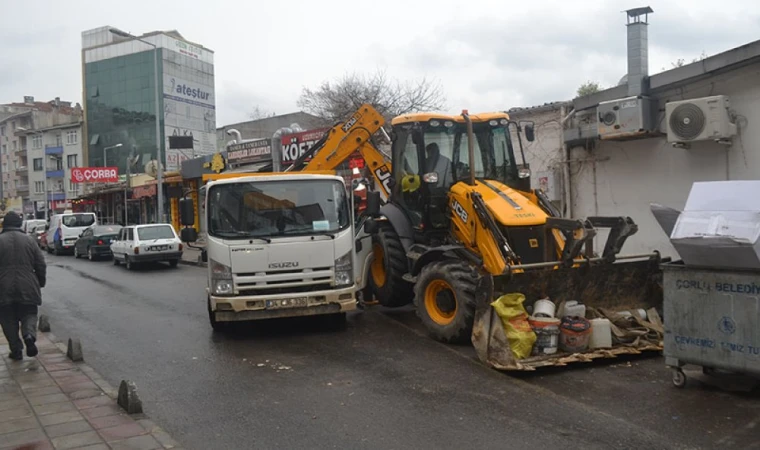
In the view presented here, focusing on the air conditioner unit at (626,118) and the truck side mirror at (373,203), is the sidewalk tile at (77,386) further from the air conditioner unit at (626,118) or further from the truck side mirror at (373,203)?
the air conditioner unit at (626,118)

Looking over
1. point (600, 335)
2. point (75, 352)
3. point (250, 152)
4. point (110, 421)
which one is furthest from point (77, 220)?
point (600, 335)

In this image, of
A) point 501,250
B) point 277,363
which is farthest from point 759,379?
point 277,363

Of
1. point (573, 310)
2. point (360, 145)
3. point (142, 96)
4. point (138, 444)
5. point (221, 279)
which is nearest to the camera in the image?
point (138, 444)

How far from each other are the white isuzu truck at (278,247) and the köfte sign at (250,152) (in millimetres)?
18290

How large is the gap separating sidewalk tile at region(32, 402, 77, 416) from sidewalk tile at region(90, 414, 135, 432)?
18.0 inches

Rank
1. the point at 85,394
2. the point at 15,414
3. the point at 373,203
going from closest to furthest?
the point at 15,414 < the point at 85,394 < the point at 373,203

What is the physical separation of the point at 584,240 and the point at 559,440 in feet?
10.8

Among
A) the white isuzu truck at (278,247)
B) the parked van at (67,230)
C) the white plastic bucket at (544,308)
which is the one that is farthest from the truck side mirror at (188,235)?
the parked van at (67,230)

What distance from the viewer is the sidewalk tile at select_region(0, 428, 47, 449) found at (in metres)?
4.91

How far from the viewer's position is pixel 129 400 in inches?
223

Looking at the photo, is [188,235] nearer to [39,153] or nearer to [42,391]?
[42,391]

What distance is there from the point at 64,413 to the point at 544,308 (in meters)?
5.07

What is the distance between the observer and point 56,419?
17.9ft

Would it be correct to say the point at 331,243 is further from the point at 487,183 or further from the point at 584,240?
the point at 584,240
